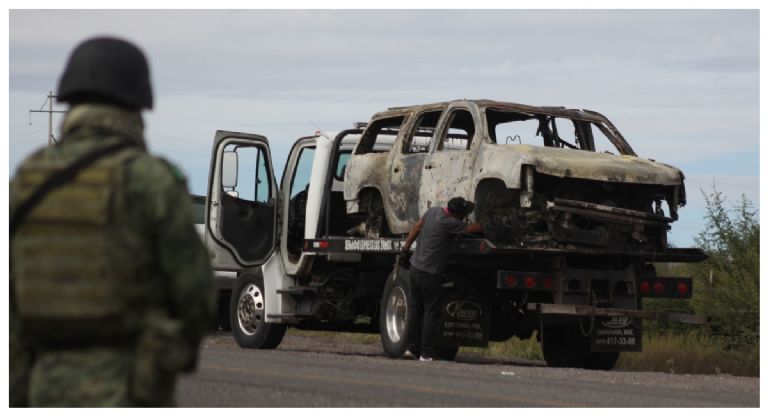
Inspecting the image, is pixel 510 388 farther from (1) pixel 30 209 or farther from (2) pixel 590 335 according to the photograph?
(1) pixel 30 209

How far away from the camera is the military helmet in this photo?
14.3 ft

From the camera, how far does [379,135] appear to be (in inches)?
737

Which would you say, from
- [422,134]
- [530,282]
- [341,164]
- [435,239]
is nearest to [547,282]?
[530,282]

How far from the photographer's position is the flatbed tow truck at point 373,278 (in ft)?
53.5

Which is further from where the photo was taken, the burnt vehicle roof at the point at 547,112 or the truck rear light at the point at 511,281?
the burnt vehicle roof at the point at 547,112

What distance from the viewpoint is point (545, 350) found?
698 inches

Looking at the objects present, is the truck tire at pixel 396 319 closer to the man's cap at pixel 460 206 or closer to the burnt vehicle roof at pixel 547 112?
the man's cap at pixel 460 206

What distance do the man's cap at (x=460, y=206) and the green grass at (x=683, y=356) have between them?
4630 millimetres

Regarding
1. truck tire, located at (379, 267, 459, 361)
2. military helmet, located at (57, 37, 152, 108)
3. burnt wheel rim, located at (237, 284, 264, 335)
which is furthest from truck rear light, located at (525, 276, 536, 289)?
military helmet, located at (57, 37, 152, 108)

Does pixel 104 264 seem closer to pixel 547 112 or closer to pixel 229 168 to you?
pixel 547 112

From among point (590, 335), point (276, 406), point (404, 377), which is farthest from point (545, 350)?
point (276, 406)

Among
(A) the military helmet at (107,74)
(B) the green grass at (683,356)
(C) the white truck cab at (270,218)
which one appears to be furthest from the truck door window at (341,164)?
(A) the military helmet at (107,74)

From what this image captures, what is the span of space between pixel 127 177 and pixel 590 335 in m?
12.5

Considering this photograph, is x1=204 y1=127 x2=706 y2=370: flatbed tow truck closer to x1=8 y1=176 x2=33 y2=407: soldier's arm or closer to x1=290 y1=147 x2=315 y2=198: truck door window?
x1=290 y1=147 x2=315 y2=198: truck door window
